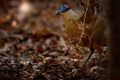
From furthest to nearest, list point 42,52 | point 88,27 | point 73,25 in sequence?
point 42,52 < point 73,25 < point 88,27

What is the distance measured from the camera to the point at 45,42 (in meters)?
4.73

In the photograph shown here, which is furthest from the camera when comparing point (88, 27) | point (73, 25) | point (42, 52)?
point (42, 52)

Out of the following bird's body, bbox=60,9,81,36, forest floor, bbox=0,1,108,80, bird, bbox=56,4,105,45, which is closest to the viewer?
bird, bbox=56,4,105,45

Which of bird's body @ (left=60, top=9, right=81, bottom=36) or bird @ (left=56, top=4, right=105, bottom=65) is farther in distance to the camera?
bird's body @ (left=60, top=9, right=81, bottom=36)

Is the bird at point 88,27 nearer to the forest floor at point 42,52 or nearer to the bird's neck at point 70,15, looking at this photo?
the bird's neck at point 70,15

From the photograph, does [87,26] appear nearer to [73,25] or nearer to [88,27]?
[88,27]

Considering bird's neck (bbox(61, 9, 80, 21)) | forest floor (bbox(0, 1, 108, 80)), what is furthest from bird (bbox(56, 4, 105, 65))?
forest floor (bbox(0, 1, 108, 80))

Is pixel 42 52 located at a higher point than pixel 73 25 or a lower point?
lower

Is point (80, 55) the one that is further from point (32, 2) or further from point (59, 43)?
point (32, 2)

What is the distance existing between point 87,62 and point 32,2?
171 inches

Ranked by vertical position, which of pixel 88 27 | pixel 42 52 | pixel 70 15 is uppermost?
pixel 70 15

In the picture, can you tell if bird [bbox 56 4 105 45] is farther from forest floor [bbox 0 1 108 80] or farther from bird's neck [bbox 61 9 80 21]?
forest floor [bbox 0 1 108 80]

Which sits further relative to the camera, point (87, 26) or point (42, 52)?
point (42, 52)

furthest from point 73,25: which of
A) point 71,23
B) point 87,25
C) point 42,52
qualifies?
point 42,52
